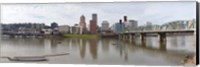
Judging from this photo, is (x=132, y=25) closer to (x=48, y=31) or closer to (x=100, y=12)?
(x=100, y=12)

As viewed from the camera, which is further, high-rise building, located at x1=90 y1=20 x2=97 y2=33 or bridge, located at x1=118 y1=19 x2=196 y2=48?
high-rise building, located at x1=90 y1=20 x2=97 y2=33

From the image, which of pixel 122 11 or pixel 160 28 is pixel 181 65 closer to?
pixel 160 28

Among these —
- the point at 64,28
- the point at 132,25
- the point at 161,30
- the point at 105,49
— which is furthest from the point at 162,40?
the point at 64,28

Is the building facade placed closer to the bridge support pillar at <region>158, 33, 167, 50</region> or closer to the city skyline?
the city skyline

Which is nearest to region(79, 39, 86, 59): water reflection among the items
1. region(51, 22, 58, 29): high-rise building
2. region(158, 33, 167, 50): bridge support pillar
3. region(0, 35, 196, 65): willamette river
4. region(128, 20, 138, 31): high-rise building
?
region(0, 35, 196, 65): willamette river

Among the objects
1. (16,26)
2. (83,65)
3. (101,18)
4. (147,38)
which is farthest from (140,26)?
(16,26)

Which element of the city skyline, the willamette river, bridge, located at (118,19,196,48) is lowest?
the willamette river
